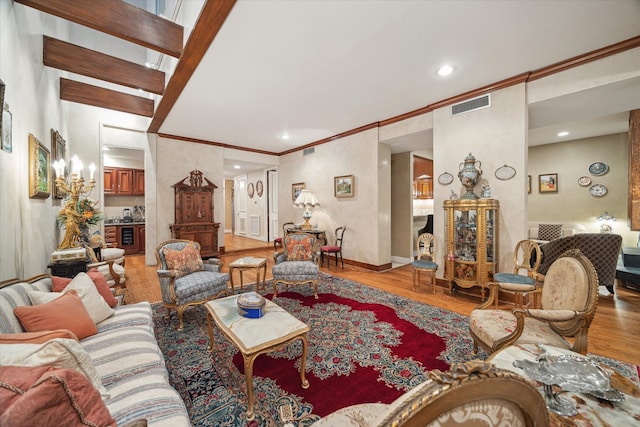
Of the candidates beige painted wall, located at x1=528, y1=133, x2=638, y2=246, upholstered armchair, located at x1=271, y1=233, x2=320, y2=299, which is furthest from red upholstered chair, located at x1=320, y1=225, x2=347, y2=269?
beige painted wall, located at x1=528, y1=133, x2=638, y2=246

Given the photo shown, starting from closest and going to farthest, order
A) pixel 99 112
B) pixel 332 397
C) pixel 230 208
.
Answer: pixel 332 397 < pixel 99 112 < pixel 230 208

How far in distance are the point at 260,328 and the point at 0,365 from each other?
4.07 ft

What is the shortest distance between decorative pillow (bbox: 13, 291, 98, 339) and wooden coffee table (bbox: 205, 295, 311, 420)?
818 mm

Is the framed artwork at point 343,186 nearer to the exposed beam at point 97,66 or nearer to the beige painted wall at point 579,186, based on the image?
the exposed beam at point 97,66

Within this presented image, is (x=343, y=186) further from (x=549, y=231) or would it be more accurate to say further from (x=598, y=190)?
(x=598, y=190)

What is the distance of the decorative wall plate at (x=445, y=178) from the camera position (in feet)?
12.9

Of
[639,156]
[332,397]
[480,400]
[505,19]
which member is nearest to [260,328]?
[332,397]

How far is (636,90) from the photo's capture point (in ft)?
9.45

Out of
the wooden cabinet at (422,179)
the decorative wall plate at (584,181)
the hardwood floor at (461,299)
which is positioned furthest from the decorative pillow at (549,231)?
the wooden cabinet at (422,179)

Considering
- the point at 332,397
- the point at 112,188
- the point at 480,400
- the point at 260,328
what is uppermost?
the point at 112,188

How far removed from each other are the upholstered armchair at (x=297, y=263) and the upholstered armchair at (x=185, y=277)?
0.77 meters

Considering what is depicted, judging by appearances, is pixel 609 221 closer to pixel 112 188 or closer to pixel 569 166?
pixel 569 166

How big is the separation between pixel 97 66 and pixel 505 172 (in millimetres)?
5388

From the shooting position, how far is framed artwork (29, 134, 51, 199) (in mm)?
2385
